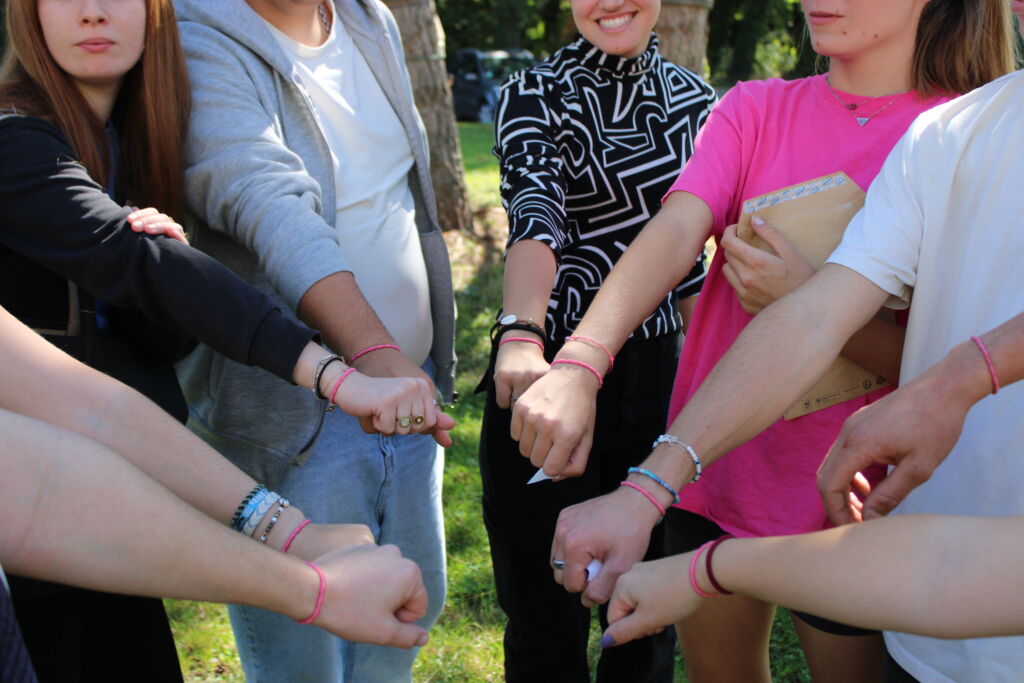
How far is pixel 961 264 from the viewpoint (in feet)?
5.57

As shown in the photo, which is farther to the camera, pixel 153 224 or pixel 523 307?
pixel 523 307

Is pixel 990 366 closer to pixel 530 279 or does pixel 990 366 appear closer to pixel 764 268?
pixel 764 268

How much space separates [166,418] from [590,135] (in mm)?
1312

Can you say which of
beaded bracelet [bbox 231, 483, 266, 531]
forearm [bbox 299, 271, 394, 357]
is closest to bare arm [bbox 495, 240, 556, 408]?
forearm [bbox 299, 271, 394, 357]

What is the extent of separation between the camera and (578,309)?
2547mm

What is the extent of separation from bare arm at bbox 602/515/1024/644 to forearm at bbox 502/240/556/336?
879 mm

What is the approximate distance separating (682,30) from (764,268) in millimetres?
3953

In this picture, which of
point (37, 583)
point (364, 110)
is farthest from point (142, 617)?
point (364, 110)

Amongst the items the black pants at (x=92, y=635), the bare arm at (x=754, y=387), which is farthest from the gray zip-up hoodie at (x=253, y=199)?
the bare arm at (x=754, y=387)

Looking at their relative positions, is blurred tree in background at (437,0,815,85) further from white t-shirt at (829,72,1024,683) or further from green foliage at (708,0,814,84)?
white t-shirt at (829,72,1024,683)

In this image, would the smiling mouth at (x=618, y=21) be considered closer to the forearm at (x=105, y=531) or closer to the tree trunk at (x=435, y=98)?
the forearm at (x=105, y=531)

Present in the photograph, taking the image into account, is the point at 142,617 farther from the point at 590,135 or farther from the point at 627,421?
the point at 590,135

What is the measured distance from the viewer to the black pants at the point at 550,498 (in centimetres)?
253

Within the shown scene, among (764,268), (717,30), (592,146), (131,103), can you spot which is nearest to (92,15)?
(131,103)
